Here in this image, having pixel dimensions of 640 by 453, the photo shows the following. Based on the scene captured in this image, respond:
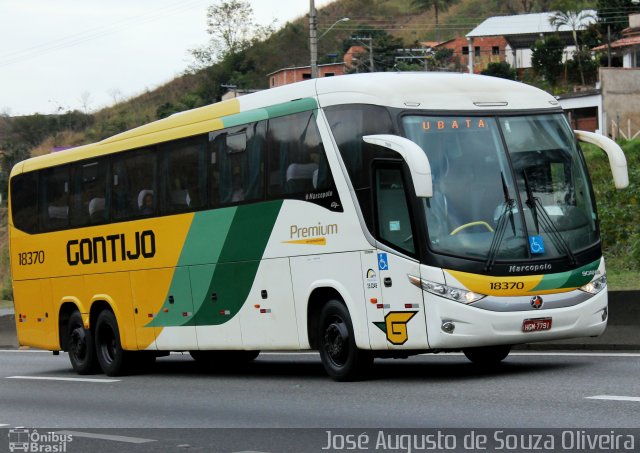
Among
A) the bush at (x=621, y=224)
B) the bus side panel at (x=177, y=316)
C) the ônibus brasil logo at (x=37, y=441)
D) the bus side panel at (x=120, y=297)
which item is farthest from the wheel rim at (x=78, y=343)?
the bush at (x=621, y=224)

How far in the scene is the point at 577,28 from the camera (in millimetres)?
95062

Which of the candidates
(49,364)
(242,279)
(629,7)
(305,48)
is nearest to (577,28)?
(629,7)

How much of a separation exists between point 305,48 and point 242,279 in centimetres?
12229

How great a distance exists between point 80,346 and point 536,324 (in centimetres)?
982

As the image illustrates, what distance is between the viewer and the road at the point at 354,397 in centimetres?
1170

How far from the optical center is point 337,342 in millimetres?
16016

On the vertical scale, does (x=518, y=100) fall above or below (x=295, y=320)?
above

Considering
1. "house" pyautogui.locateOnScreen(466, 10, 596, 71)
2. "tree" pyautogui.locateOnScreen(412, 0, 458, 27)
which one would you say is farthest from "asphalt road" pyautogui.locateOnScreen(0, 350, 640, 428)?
"tree" pyautogui.locateOnScreen(412, 0, 458, 27)

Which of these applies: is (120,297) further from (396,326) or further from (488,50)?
(488,50)

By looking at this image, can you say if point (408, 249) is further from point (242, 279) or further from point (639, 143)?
point (639, 143)

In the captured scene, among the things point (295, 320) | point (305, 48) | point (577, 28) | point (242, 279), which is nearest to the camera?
point (295, 320)

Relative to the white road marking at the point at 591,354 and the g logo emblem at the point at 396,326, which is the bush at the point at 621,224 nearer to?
the white road marking at the point at 591,354

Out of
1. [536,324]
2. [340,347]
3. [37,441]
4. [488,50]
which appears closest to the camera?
[37,441]

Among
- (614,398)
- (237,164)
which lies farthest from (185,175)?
(614,398)
